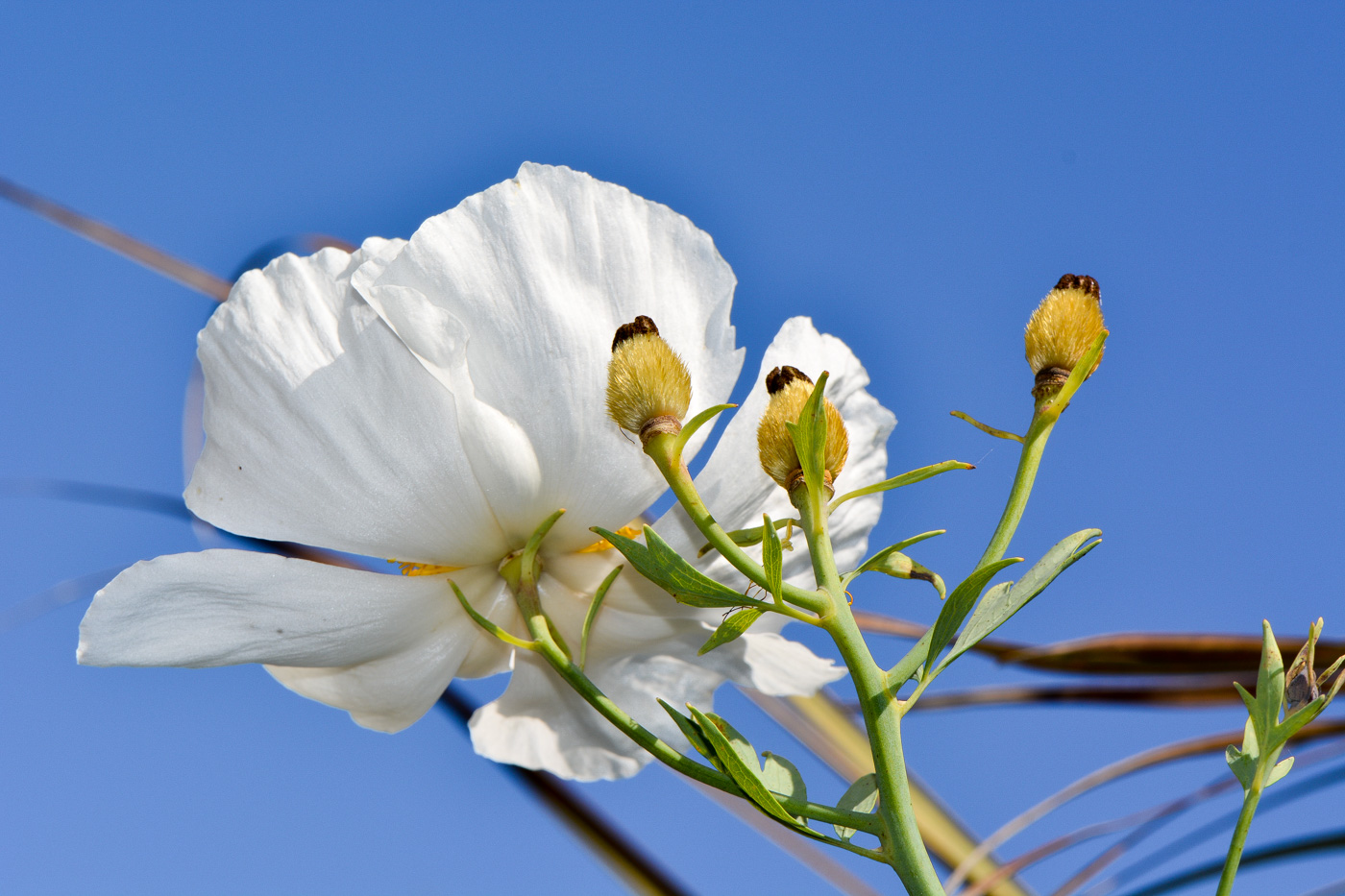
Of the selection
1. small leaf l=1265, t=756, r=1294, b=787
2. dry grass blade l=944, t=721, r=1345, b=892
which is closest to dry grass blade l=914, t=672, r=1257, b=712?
dry grass blade l=944, t=721, r=1345, b=892

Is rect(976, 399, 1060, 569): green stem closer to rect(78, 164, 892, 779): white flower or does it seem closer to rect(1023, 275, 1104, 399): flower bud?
rect(1023, 275, 1104, 399): flower bud

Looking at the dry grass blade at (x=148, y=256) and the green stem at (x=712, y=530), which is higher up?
the dry grass blade at (x=148, y=256)

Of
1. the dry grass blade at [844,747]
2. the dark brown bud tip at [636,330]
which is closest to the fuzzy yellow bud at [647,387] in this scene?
the dark brown bud tip at [636,330]

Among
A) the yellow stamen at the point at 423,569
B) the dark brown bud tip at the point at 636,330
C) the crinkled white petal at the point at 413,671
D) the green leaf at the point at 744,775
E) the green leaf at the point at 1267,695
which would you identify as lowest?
the green leaf at the point at 744,775

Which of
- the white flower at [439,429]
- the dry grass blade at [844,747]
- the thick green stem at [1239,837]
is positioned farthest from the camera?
the dry grass blade at [844,747]

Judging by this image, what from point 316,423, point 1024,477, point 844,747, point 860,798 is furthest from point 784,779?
point 844,747

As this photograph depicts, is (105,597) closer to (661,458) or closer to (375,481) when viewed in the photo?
(375,481)

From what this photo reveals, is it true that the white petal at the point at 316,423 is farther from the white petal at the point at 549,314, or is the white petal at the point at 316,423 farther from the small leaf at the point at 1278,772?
the small leaf at the point at 1278,772

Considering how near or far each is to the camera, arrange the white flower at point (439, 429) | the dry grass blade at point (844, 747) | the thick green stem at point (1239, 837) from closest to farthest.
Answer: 1. the thick green stem at point (1239, 837)
2. the white flower at point (439, 429)
3. the dry grass blade at point (844, 747)
